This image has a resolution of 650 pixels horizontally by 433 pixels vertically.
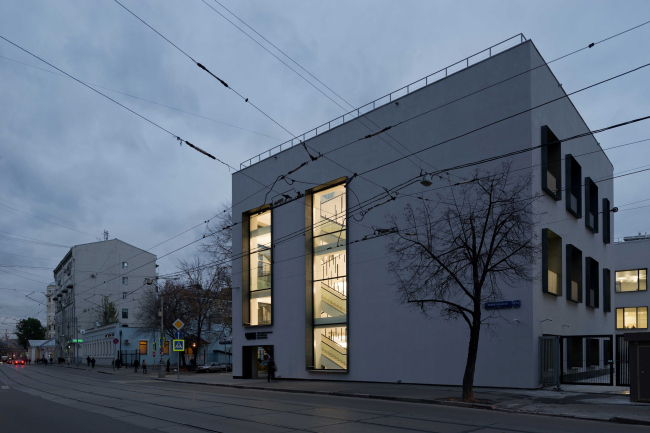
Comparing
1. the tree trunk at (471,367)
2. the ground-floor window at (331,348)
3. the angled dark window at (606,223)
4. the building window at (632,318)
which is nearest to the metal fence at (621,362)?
the tree trunk at (471,367)

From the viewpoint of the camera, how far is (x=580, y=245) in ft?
93.9

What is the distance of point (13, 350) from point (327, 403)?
213 m

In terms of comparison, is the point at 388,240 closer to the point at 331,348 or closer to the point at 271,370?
the point at 331,348

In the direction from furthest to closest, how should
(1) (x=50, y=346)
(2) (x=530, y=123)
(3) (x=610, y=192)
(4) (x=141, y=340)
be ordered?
(1) (x=50, y=346) → (4) (x=141, y=340) → (3) (x=610, y=192) → (2) (x=530, y=123)

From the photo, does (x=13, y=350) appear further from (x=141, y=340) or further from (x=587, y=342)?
(x=587, y=342)

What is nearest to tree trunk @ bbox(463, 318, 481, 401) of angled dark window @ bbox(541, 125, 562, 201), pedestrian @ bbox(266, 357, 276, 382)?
angled dark window @ bbox(541, 125, 562, 201)

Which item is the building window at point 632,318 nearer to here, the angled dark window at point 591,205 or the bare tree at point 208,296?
the angled dark window at point 591,205

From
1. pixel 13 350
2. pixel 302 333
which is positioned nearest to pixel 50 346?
pixel 13 350

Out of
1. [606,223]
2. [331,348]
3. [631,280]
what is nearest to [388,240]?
[331,348]

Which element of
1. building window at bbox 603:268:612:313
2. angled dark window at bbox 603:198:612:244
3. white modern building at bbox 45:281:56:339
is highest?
angled dark window at bbox 603:198:612:244

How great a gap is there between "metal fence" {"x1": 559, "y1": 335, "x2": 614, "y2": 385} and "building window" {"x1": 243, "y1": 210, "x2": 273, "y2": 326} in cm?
1680

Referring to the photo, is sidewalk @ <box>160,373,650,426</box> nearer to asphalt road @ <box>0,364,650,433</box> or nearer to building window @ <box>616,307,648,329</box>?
asphalt road @ <box>0,364,650,433</box>

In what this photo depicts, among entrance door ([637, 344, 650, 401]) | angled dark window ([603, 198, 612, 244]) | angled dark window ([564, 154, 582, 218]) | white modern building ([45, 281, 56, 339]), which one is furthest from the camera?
white modern building ([45, 281, 56, 339])

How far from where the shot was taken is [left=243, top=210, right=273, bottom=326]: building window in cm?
3362
